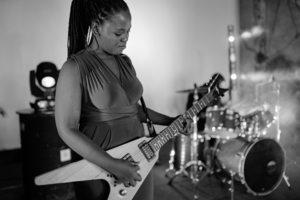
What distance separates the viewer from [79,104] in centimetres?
107

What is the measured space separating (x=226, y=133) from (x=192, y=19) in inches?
108

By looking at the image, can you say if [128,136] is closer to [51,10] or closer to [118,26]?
[118,26]

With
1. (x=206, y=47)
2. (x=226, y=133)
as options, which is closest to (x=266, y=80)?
(x=206, y=47)

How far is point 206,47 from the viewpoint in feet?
17.4

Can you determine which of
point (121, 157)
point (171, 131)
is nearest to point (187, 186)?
point (171, 131)

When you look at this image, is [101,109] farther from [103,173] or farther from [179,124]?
[179,124]

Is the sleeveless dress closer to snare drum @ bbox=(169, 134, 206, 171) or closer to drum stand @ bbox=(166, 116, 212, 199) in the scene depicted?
drum stand @ bbox=(166, 116, 212, 199)

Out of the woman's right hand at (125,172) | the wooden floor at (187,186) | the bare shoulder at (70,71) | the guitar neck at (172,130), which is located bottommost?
the wooden floor at (187,186)

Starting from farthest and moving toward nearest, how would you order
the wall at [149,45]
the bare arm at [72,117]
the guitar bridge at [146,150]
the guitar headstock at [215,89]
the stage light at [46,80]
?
the wall at [149,45]
the stage light at [46,80]
the guitar headstock at [215,89]
the guitar bridge at [146,150]
the bare arm at [72,117]

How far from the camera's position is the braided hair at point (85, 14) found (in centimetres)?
114

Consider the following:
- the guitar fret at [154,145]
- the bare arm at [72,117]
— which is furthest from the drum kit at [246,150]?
the bare arm at [72,117]

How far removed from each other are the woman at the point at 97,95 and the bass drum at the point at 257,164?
187cm

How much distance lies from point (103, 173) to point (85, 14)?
0.68 m

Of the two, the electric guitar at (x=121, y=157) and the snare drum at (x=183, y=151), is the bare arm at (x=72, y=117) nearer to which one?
the electric guitar at (x=121, y=157)
